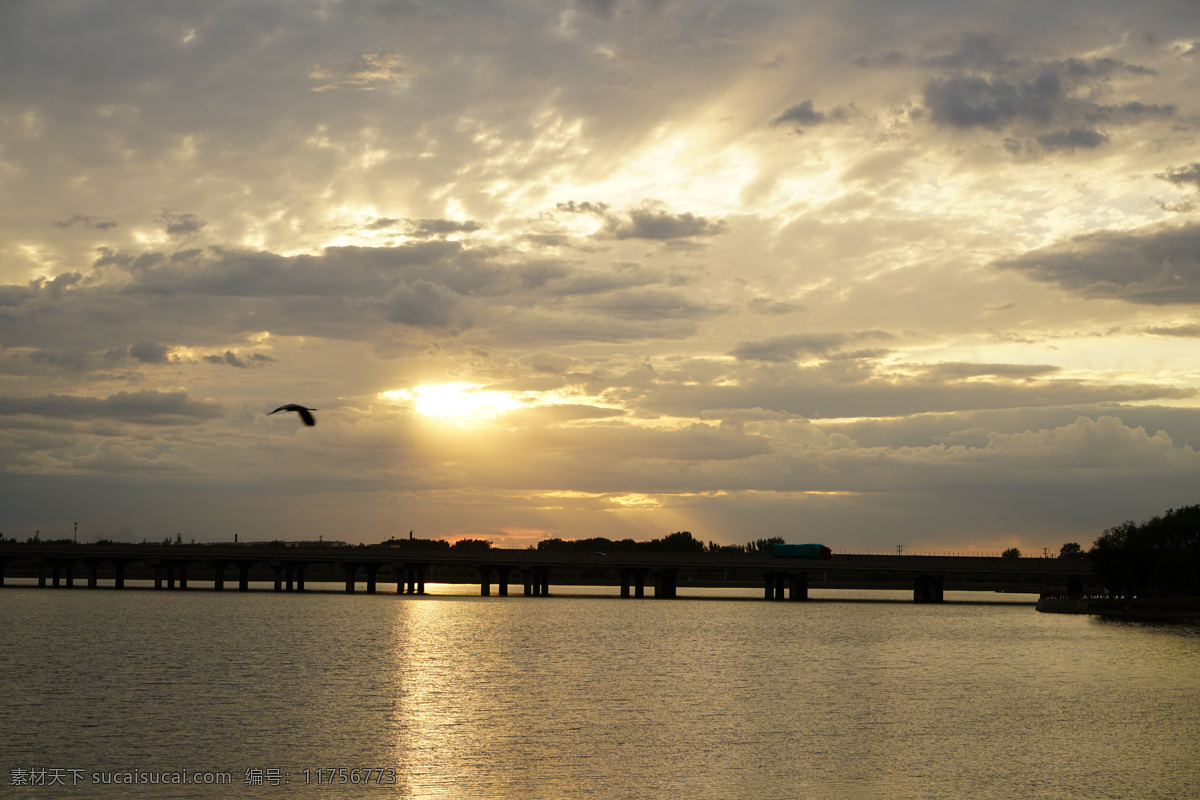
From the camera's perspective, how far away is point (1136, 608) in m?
164

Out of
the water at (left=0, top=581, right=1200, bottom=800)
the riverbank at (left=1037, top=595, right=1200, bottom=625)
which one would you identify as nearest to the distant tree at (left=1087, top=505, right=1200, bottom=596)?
the riverbank at (left=1037, top=595, right=1200, bottom=625)

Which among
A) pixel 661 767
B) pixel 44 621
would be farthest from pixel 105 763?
pixel 44 621

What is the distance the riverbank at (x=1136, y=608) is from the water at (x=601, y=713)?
5036 cm

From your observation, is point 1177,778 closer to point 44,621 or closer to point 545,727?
point 545,727

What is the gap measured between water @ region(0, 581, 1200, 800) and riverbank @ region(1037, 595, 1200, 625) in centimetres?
5036

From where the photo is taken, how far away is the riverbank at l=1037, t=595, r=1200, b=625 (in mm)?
154875

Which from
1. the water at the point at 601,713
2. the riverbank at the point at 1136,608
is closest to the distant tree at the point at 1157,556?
the riverbank at the point at 1136,608

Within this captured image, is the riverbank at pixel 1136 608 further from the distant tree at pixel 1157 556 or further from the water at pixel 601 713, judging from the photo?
the water at pixel 601 713

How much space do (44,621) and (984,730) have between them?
107775 mm

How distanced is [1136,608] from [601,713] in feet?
450

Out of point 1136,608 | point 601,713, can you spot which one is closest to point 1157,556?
point 1136,608

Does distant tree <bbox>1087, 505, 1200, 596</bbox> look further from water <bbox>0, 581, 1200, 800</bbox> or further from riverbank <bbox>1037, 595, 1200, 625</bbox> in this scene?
water <bbox>0, 581, 1200, 800</bbox>

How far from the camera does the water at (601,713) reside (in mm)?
40531

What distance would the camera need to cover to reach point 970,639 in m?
112
